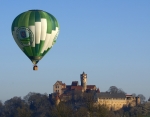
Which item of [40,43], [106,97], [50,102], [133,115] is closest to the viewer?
[40,43]

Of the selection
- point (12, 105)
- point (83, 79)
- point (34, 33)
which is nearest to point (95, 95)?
point (83, 79)

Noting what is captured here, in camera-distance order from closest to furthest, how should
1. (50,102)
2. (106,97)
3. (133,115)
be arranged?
1. (133,115)
2. (50,102)
3. (106,97)

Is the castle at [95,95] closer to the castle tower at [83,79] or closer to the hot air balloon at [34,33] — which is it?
the castle tower at [83,79]

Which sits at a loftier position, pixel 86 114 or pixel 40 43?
pixel 40 43

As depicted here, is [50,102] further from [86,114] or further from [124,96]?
[86,114]

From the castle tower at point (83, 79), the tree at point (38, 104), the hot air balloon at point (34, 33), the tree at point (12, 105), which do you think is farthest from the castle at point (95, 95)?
the hot air balloon at point (34, 33)

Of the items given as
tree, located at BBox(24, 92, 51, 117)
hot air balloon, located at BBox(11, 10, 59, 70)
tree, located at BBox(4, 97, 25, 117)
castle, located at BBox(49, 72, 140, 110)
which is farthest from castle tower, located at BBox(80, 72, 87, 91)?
hot air balloon, located at BBox(11, 10, 59, 70)

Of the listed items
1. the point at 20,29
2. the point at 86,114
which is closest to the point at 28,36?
the point at 20,29

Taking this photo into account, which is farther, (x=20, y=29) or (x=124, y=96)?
(x=124, y=96)
